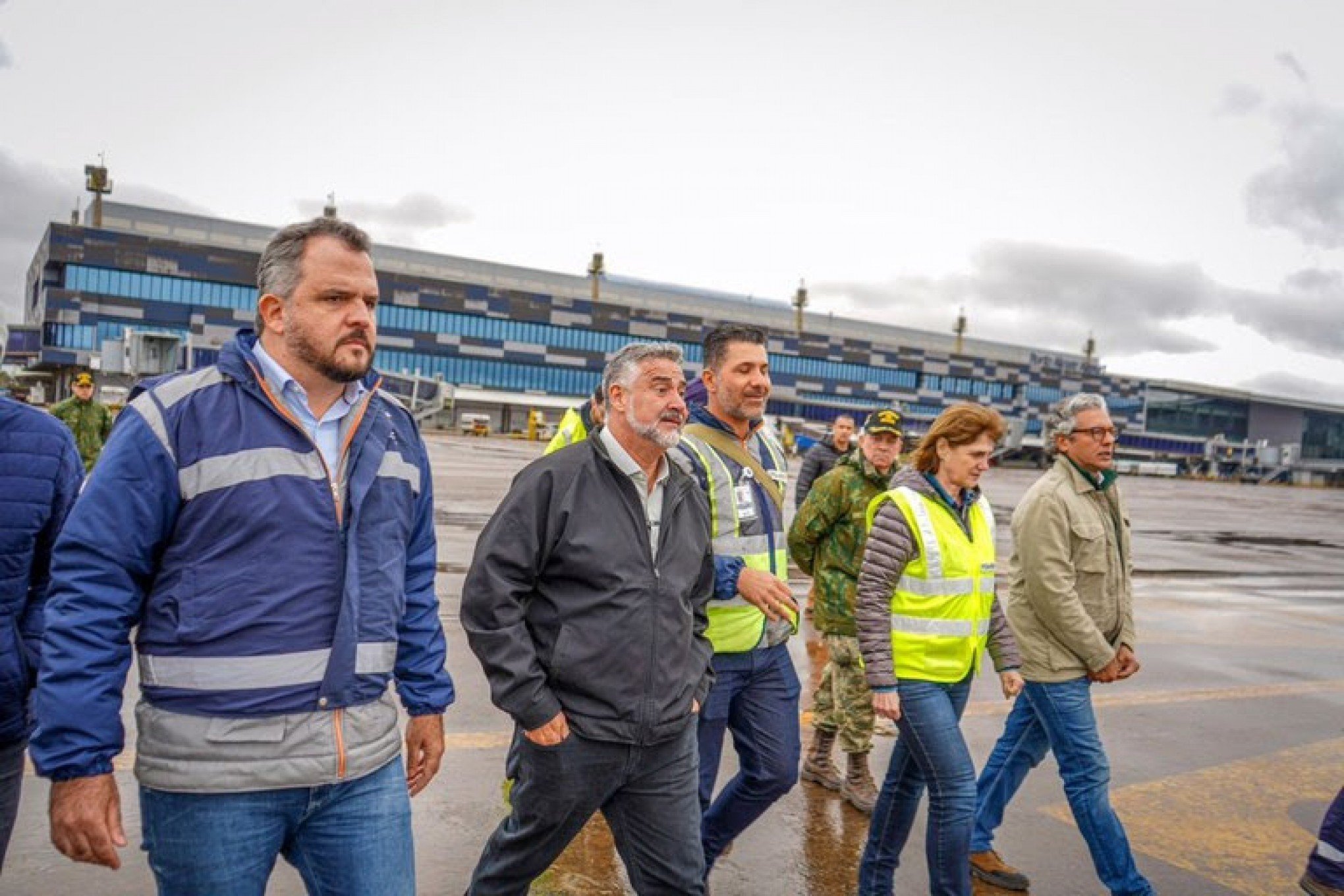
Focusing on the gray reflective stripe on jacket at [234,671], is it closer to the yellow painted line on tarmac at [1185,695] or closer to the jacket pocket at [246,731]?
the jacket pocket at [246,731]

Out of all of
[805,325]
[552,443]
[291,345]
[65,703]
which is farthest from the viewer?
[805,325]

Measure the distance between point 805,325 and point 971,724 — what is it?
313 feet

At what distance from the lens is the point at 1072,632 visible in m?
3.39

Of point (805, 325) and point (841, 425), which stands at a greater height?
point (805, 325)

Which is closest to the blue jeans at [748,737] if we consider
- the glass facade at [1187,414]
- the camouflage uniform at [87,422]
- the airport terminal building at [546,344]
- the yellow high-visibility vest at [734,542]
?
the yellow high-visibility vest at [734,542]

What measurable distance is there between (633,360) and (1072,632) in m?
2.01

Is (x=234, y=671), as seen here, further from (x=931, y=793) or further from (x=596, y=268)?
(x=596, y=268)

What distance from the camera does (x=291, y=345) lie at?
206 centimetres

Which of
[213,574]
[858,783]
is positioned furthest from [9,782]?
[858,783]

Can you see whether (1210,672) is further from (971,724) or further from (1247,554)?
(1247,554)

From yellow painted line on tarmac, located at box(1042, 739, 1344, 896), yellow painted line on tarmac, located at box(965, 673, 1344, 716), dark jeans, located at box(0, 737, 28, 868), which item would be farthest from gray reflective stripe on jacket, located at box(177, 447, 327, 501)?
yellow painted line on tarmac, located at box(965, 673, 1344, 716)

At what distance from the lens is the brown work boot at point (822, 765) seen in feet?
14.4

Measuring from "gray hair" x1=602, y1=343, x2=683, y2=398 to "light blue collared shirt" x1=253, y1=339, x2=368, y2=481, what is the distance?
81 cm

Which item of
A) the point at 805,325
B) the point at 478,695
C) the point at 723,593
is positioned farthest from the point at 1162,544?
the point at 805,325
